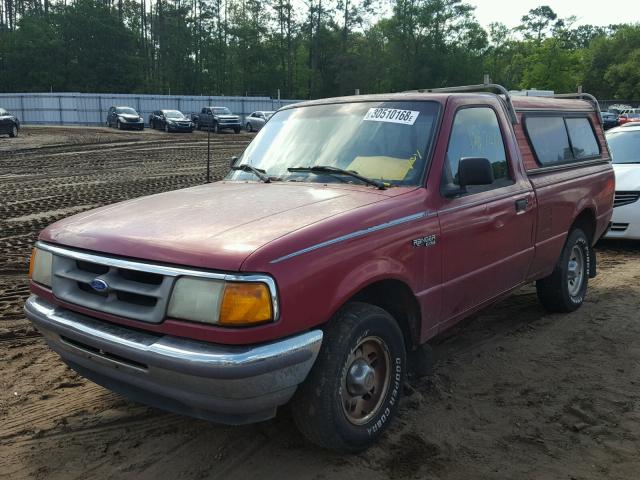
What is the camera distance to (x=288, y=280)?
263 centimetres

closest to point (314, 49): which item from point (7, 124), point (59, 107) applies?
point (59, 107)

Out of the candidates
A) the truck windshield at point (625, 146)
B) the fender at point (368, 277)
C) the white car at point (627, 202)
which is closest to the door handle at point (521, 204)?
the fender at point (368, 277)

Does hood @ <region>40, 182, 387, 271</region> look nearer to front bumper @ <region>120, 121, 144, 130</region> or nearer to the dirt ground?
the dirt ground

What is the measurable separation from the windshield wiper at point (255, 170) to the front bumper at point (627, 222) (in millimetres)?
5635

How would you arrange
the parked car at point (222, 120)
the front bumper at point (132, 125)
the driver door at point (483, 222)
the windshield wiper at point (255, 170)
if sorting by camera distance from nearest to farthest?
the driver door at point (483, 222) < the windshield wiper at point (255, 170) < the parked car at point (222, 120) < the front bumper at point (132, 125)

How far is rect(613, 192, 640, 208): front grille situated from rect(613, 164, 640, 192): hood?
0.06m

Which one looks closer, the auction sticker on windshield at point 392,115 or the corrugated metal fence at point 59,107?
the auction sticker on windshield at point 392,115

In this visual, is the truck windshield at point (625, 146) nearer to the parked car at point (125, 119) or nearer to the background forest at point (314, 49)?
the parked car at point (125, 119)

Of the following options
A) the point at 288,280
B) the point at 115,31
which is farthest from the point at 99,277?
the point at 115,31

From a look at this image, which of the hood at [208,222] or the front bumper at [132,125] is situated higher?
the hood at [208,222]

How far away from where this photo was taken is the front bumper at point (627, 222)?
25.8 ft

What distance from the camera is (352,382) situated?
308 centimetres

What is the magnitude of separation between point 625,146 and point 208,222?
8104 mm

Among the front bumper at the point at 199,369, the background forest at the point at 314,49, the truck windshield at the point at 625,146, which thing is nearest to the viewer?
the front bumper at the point at 199,369
